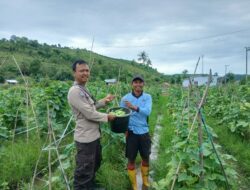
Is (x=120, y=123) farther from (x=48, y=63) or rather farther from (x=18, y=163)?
(x=48, y=63)

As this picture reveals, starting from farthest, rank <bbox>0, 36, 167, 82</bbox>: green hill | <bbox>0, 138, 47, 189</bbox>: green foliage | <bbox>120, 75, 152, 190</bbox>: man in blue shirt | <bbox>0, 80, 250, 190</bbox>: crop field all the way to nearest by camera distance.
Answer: <bbox>0, 36, 167, 82</bbox>: green hill, <bbox>0, 138, 47, 189</bbox>: green foliage, <bbox>120, 75, 152, 190</bbox>: man in blue shirt, <bbox>0, 80, 250, 190</bbox>: crop field

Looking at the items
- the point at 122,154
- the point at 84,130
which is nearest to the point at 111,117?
the point at 84,130

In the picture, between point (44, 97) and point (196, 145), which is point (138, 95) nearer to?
point (196, 145)

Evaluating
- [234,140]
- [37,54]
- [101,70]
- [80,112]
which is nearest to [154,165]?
[80,112]

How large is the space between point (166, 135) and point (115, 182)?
141 inches

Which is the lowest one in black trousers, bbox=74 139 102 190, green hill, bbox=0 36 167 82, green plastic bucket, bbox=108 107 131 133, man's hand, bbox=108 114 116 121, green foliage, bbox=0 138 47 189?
green foliage, bbox=0 138 47 189

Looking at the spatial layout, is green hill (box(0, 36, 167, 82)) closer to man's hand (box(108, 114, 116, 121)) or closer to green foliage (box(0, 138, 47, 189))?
green foliage (box(0, 138, 47, 189))

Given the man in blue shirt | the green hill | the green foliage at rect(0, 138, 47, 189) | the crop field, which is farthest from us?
the green hill

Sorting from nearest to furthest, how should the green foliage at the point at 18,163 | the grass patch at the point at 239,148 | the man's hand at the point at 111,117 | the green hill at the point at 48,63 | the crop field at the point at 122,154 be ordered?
the crop field at the point at 122,154
the man's hand at the point at 111,117
the green foliage at the point at 18,163
the grass patch at the point at 239,148
the green hill at the point at 48,63

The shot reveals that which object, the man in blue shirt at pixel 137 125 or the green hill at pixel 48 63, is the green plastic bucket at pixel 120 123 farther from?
the green hill at pixel 48 63

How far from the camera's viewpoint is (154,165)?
5.44 m

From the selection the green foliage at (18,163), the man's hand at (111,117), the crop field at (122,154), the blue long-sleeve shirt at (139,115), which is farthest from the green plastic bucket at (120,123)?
the green foliage at (18,163)

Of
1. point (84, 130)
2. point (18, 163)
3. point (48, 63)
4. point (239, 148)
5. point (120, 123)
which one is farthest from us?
point (48, 63)

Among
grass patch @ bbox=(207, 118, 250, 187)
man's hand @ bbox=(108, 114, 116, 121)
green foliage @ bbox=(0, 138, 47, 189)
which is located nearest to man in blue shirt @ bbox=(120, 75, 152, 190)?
man's hand @ bbox=(108, 114, 116, 121)
